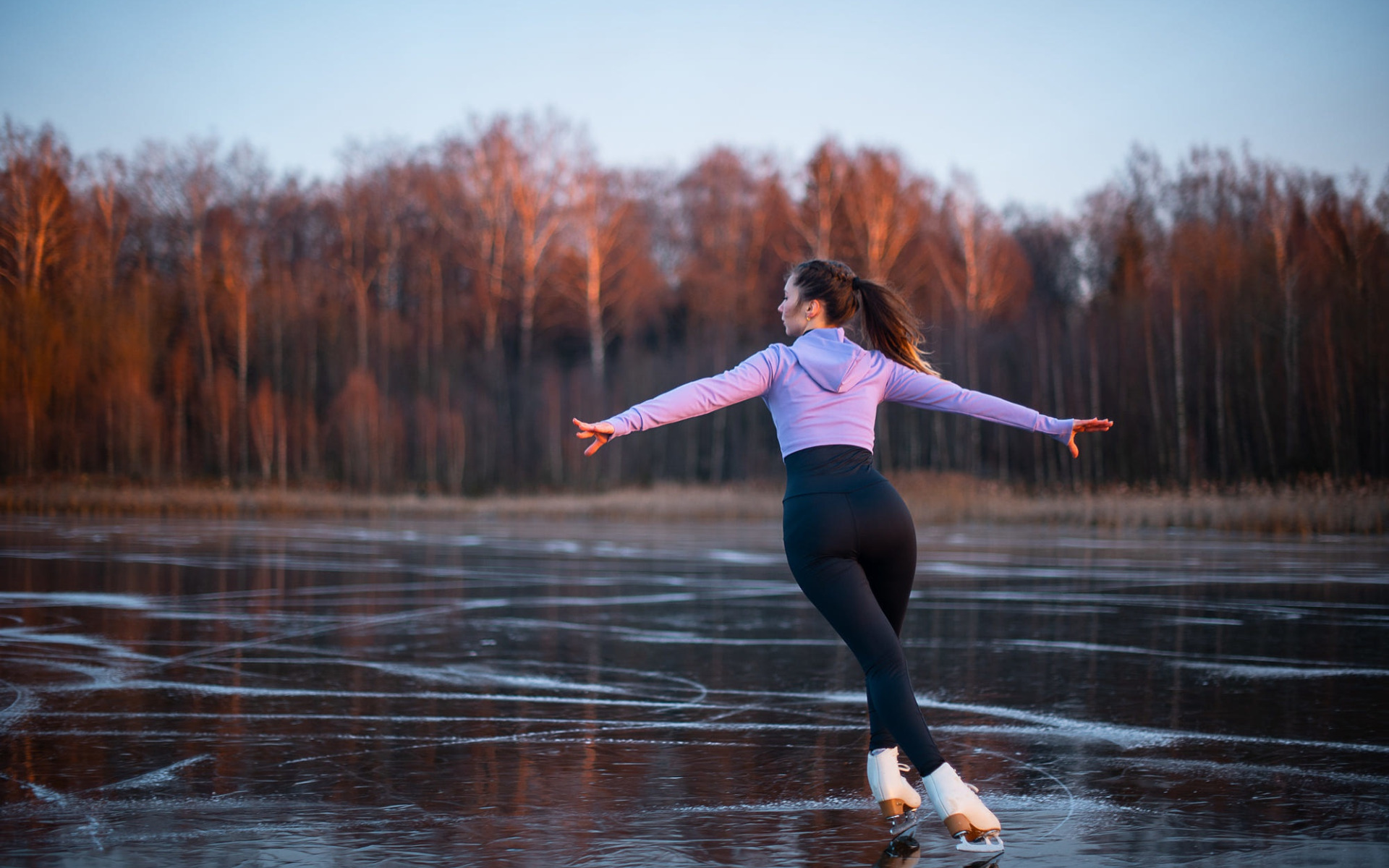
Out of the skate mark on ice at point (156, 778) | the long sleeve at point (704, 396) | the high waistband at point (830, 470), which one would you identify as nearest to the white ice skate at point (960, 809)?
the high waistband at point (830, 470)

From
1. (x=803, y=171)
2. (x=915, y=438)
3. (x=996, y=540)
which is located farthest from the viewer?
(x=803, y=171)

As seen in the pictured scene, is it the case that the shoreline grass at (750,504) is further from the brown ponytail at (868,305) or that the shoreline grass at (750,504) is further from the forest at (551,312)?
the brown ponytail at (868,305)

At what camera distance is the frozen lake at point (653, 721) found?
455 cm

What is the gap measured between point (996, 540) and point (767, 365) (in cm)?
2196

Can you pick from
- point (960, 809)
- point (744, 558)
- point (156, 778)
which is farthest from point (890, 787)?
point (744, 558)

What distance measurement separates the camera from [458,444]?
168ft

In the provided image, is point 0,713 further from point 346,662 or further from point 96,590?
point 96,590

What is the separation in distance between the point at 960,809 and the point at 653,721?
308 cm

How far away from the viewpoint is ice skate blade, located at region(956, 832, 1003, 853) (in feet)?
13.7

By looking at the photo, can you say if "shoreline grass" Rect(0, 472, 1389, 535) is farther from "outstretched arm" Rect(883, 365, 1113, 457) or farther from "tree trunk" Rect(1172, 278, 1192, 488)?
"outstretched arm" Rect(883, 365, 1113, 457)

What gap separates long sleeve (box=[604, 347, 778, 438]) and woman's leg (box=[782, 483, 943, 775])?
1.43 feet

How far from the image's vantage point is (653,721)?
6.97 metres

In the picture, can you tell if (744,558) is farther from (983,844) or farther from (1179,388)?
(1179,388)

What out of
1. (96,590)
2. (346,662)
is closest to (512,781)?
(346,662)
